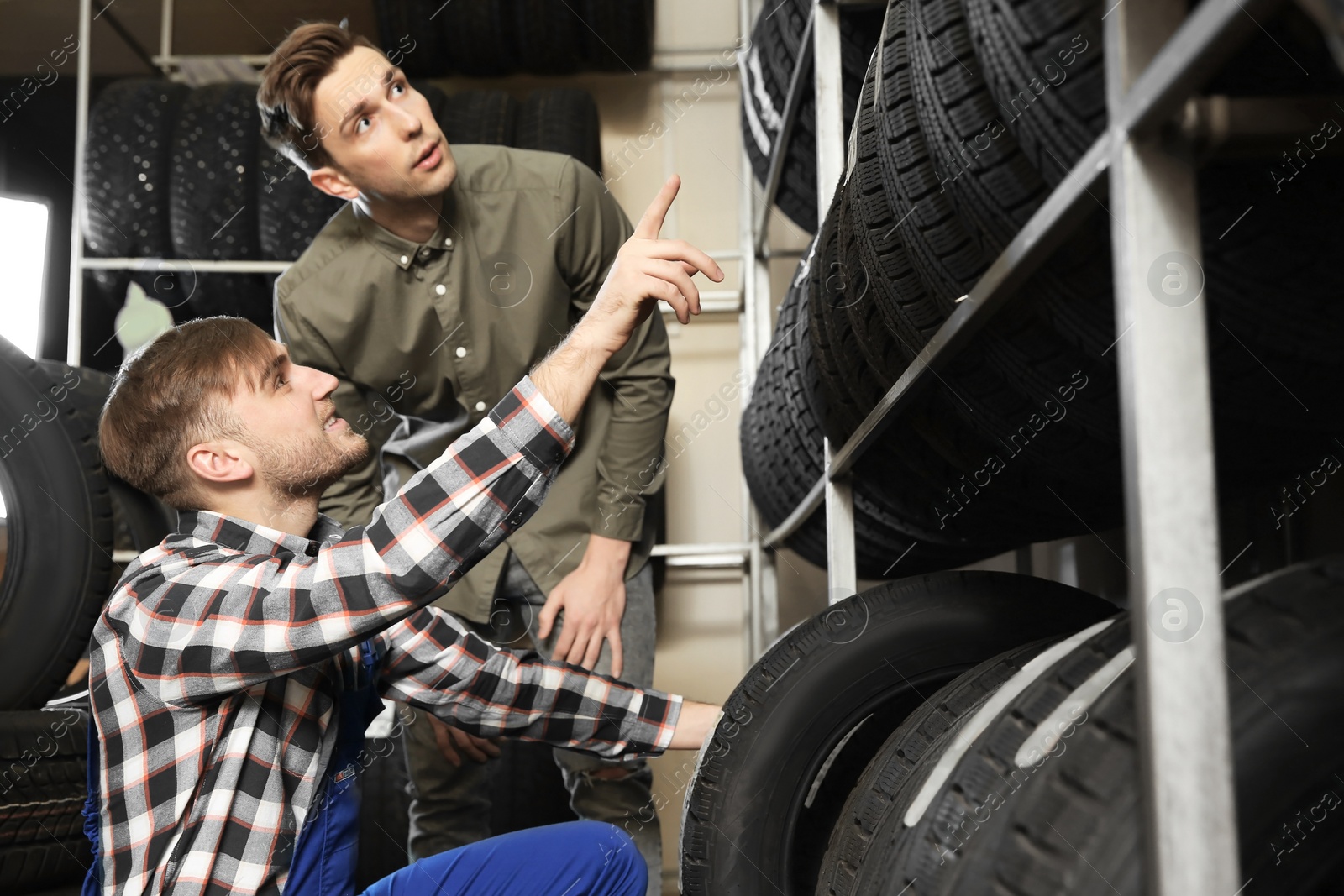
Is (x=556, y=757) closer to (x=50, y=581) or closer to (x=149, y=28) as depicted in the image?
(x=50, y=581)

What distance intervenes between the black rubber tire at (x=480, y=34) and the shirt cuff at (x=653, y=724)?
2.03 metres

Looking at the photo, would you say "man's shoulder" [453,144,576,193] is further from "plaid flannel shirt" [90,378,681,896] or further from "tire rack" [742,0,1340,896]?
"tire rack" [742,0,1340,896]

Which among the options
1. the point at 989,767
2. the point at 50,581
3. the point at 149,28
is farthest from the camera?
the point at 149,28

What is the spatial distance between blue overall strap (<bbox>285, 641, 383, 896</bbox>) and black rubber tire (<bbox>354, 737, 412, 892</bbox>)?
3.12 ft

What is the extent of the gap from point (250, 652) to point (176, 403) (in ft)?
1.17

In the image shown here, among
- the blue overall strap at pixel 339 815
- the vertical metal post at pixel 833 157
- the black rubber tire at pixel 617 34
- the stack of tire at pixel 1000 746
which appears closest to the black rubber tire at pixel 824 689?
the stack of tire at pixel 1000 746

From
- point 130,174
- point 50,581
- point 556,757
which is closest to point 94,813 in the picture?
point 50,581

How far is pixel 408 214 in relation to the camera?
5.65 feet

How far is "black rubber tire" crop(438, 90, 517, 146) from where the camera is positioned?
247 centimetres

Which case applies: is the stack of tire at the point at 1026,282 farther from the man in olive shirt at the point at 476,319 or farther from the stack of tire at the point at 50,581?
the stack of tire at the point at 50,581

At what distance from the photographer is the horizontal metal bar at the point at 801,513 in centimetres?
156

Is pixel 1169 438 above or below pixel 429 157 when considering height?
below

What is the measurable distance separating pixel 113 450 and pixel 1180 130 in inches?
45.4

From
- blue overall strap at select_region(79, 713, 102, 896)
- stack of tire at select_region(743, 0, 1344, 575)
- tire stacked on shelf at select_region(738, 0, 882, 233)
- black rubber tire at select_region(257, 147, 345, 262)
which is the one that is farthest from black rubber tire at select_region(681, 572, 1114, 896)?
black rubber tire at select_region(257, 147, 345, 262)
